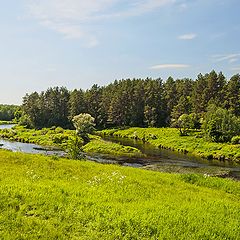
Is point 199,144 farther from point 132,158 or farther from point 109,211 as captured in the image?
point 109,211

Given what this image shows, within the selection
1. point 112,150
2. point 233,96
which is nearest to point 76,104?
point 233,96

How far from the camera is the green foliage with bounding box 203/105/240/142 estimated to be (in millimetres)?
78256

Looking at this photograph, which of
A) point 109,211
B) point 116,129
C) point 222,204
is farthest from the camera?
point 116,129

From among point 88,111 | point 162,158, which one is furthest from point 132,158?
point 88,111

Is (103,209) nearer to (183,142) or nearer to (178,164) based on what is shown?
(178,164)

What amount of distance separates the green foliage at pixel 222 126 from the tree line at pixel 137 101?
20086mm

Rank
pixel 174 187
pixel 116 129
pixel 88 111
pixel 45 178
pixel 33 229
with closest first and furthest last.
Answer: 1. pixel 33 229
2. pixel 45 178
3. pixel 174 187
4. pixel 116 129
5. pixel 88 111

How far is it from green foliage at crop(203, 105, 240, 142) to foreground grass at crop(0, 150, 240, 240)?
6176 centimetres

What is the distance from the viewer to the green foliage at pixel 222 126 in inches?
3081

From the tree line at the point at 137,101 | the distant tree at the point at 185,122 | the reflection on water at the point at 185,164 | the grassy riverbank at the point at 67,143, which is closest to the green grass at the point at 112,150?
the grassy riverbank at the point at 67,143

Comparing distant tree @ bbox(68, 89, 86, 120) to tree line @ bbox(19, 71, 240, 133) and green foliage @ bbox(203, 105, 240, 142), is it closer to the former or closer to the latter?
tree line @ bbox(19, 71, 240, 133)

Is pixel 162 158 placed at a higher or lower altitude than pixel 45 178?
lower

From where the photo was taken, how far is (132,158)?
62.0m

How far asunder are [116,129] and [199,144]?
160 ft
